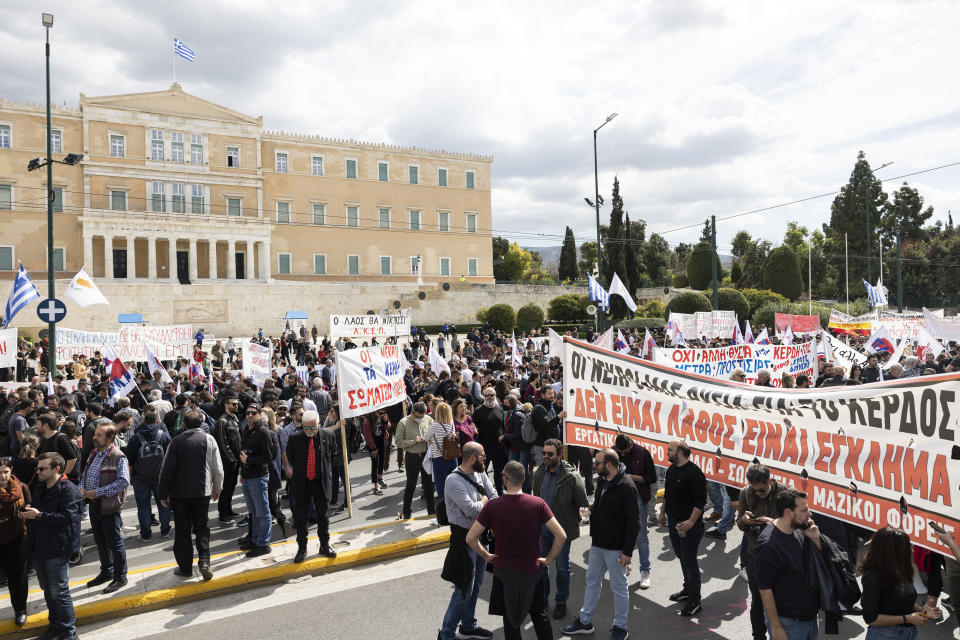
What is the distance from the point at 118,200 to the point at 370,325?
134ft

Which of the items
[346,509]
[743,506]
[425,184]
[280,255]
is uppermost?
[425,184]

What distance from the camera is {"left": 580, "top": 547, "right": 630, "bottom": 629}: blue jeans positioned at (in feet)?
17.6

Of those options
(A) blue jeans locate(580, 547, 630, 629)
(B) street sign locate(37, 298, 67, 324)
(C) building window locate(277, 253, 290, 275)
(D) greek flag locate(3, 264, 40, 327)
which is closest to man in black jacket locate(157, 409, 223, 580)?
(A) blue jeans locate(580, 547, 630, 629)

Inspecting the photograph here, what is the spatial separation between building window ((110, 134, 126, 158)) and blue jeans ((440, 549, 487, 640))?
171ft

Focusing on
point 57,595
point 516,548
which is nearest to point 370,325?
point 57,595

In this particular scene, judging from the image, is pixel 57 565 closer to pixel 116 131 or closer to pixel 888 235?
pixel 116 131

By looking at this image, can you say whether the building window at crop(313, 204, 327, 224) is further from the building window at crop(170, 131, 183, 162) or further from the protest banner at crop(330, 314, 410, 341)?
the protest banner at crop(330, 314, 410, 341)

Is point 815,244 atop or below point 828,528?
atop

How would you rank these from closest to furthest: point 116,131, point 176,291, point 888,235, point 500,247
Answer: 1. point 176,291
2. point 116,131
3. point 888,235
4. point 500,247

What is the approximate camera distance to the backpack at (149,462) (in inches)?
316

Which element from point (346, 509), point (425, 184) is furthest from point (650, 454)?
point (425, 184)

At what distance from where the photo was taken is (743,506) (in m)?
5.48

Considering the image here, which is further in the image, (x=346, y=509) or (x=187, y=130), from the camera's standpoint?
(x=187, y=130)

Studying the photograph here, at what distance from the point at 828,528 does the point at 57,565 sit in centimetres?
643
